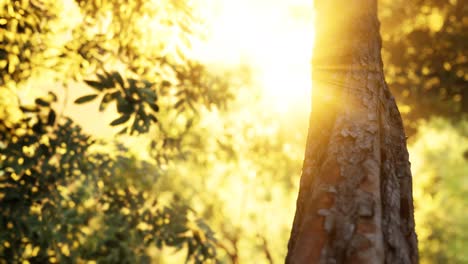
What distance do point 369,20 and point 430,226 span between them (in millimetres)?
22582

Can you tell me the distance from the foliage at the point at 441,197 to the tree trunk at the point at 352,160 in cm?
2040

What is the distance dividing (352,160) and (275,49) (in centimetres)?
1286

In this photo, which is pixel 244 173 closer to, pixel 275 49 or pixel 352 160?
pixel 275 49

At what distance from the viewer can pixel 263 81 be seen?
17.7 metres

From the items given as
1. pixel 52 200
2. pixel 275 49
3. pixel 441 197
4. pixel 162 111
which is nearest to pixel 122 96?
pixel 52 200

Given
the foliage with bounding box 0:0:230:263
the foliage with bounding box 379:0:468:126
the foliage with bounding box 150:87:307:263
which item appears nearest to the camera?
the foliage with bounding box 0:0:230:263

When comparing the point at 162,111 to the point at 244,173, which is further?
the point at 244,173

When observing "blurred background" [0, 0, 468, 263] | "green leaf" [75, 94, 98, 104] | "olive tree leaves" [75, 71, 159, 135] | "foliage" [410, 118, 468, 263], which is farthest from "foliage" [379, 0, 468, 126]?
"green leaf" [75, 94, 98, 104]

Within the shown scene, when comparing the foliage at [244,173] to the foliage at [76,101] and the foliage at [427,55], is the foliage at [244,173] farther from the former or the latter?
the foliage at [76,101]

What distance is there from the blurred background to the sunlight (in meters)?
0.06

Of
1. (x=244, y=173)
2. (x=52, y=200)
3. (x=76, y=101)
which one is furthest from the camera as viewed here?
(x=244, y=173)

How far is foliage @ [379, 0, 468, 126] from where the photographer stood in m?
13.6

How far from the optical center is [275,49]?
15531 mm

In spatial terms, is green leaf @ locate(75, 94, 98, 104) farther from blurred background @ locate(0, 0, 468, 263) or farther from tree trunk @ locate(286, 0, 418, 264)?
tree trunk @ locate(286, 0, 418, 264)
